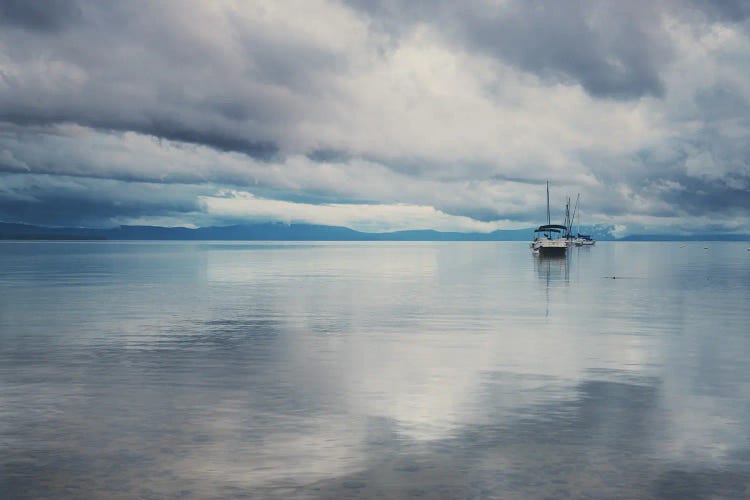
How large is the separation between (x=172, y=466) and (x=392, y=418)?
6807 millimetres

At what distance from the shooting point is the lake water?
15398mm

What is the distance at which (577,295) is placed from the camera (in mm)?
72125

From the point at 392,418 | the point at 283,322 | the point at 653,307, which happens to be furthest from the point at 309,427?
the point at 653,307

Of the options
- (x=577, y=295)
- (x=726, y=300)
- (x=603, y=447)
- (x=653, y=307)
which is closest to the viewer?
(x=603, y=447)

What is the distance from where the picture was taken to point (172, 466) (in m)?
16.1

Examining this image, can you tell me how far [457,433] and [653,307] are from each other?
148 ft

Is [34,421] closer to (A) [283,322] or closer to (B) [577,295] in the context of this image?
(A) [283,322]

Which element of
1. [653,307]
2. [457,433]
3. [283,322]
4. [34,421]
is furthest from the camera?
[653,307]

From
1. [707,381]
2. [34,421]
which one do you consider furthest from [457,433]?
[707,381]

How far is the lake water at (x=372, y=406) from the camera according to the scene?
1540cm

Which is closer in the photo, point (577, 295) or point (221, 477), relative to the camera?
point (221, 477)

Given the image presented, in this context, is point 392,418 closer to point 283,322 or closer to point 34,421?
point 34,421

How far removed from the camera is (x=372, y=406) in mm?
22703

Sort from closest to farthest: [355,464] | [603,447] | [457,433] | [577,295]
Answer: [355,464]
[603,447]
[457,433]
[577,295]
